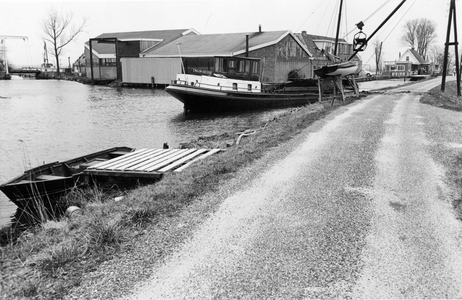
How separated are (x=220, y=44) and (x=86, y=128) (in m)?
30.5

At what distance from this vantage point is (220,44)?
4909cm

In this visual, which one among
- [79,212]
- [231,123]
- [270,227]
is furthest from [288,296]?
[231,123]

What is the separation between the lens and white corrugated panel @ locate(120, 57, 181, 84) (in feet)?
172

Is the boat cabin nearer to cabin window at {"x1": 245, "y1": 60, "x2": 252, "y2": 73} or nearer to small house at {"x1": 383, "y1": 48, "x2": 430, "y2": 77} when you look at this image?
cabin window at {"x1": 245, "y1": 60, "x2": 252, "y2": 73}

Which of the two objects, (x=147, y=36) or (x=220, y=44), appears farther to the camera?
(x=147, y=36)

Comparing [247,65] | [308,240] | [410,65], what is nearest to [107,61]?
[247,65]

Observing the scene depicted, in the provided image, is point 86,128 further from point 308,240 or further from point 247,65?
point 308,240

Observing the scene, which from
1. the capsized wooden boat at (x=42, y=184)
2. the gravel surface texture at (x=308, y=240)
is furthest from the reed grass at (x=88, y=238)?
the capsized wooden boat at (x=42, y=184)

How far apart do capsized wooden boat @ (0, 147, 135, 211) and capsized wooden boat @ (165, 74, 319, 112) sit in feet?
57.7

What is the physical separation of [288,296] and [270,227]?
1537 millimetres

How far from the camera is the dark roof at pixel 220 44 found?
45469 mm

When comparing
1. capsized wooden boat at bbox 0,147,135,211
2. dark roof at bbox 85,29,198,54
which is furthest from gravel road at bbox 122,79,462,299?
dark roof at bbox 85,29,198,54

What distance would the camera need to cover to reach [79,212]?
693 centimetres

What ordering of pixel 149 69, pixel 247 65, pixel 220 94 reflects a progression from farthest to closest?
pixel 149 69 → pixel 247 65 → pixel 220 94
